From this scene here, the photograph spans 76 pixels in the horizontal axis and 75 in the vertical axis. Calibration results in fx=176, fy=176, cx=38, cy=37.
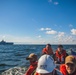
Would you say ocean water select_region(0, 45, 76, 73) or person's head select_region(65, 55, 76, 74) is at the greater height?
person's head select_region(65, 55, 76, 74)

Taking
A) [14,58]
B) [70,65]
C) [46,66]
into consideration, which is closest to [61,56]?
[70,65]

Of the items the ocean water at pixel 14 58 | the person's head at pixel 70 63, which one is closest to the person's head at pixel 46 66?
the person's head at pixel 70 63

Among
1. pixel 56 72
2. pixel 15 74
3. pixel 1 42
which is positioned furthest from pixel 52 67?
pixel 1 42

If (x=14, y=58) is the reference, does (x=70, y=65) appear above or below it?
above

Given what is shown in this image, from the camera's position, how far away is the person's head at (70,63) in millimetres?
4012

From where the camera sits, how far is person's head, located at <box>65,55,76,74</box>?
13.2 feet

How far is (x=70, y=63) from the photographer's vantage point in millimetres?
4047

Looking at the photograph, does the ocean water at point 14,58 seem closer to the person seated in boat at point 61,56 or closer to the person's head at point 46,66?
the person seated in boat at point 61,56

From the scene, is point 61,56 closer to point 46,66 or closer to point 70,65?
point 70,65

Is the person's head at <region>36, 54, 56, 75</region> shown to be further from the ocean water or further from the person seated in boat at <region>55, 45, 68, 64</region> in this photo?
the ocean water

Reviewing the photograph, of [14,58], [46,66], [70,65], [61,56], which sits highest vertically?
[46,66]

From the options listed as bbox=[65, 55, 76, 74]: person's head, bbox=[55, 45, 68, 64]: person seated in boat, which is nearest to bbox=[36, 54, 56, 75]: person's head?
bbox=[65, 55, 76, 74]: person's head

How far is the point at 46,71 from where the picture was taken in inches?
111

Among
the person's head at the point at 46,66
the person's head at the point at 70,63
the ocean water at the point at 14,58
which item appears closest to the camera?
the person's head at the point at 46,66
